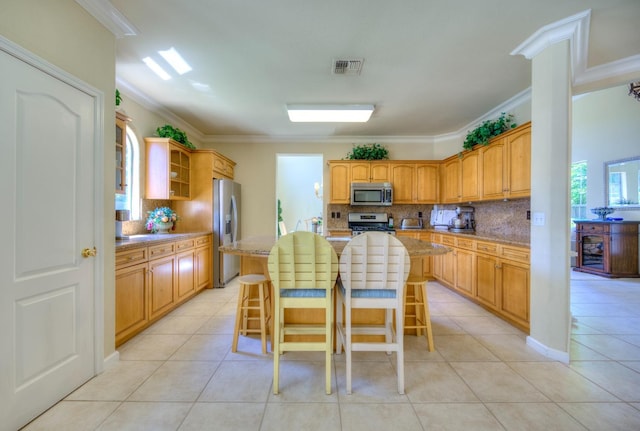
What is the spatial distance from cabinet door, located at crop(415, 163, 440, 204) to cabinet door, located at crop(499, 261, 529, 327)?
2.21m

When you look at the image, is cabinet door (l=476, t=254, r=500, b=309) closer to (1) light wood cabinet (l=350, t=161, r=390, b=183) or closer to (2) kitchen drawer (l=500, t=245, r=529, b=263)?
(2) kitchen drawer (l=500, t=245, r=529, b=263)

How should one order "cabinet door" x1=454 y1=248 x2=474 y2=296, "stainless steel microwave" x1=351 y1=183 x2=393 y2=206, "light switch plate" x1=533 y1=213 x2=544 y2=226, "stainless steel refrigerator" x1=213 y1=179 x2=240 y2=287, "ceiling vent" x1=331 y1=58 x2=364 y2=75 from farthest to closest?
"stainless steel microwave" x1=351 y1=183 x2=393 y2=206
"stainless steel refrigerator" x1=213 y1=179 x2=240 y2=287
"cabinet door" x1=454 y1=248 x2=474 y2=296
"ceiling vent" x1=331 y1=58 x2=364 y2=75
"light switch plate" x1=533 y1=213 x2=544 y2=226

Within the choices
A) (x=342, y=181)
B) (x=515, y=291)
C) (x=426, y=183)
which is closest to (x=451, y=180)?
(x=426, y=183)

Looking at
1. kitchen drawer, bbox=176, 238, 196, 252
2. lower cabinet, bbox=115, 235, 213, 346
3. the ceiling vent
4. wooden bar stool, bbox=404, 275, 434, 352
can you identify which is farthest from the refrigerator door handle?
wooden bar stool, bbox=404, 275, 434, 352

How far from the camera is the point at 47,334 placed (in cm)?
162

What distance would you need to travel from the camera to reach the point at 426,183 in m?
5.01

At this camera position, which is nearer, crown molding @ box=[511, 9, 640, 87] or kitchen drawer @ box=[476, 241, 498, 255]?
crown molding @ box=[511, 9, 640, 87]

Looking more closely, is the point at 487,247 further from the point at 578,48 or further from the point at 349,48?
the point at 349,48

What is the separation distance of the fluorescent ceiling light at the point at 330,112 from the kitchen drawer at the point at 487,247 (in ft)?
7.41

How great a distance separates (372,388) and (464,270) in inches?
98.9

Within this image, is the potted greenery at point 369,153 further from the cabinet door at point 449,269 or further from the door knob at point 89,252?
the door knob at point 89,252

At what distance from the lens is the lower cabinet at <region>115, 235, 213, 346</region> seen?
94.1 inches

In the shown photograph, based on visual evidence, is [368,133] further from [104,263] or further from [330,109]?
[104,263]

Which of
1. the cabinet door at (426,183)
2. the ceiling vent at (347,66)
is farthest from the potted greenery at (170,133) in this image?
the cabinet door at (426,183)
